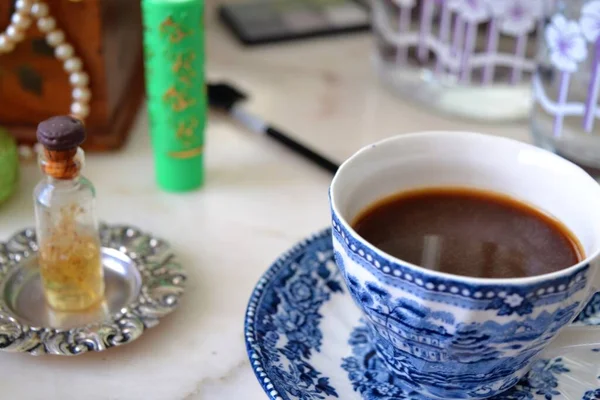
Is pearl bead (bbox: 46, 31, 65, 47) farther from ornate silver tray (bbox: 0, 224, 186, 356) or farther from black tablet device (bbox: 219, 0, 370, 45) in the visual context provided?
black tablet device (bbox: 219, 0, 370, 45)

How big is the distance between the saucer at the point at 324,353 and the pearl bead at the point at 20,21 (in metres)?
→ 0.25

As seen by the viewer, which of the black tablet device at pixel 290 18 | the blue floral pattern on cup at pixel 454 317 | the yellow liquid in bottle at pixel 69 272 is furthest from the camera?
the black tablet device at pixel 290 18

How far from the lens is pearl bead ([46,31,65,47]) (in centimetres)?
56

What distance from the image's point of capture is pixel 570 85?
598 millimetres

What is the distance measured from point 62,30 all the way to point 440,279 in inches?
14.3

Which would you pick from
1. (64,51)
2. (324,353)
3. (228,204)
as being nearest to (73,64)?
(64,51)

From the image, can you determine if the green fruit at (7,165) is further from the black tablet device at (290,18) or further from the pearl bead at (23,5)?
the black tablet device at (290,18)

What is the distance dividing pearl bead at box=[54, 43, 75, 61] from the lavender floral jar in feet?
0.91

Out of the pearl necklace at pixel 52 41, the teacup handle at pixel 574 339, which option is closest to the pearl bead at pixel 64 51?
the pearl necklace at pixel 52 41

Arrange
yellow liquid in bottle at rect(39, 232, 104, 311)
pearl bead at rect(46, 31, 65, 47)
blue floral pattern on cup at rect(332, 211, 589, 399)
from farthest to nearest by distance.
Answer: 1. pearl bead at rect(46, 31, 65, 47)
2. yellow liquid in bottle at rect(39, 232, 104, 311)
3. blue floral pattern on cup at rect(332, 211, 589, 399)

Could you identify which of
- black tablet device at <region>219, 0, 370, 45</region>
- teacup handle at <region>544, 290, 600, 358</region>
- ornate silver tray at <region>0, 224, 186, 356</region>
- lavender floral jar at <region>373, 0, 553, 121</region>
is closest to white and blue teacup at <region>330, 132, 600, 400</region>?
teacup handle at <region>544, 290, 600, 358</region>

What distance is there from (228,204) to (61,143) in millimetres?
181

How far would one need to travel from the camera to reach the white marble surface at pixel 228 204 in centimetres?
41

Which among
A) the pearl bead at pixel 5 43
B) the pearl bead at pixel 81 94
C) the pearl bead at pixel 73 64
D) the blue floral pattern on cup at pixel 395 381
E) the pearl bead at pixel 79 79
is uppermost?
the pearl bead at pixel 5 43
